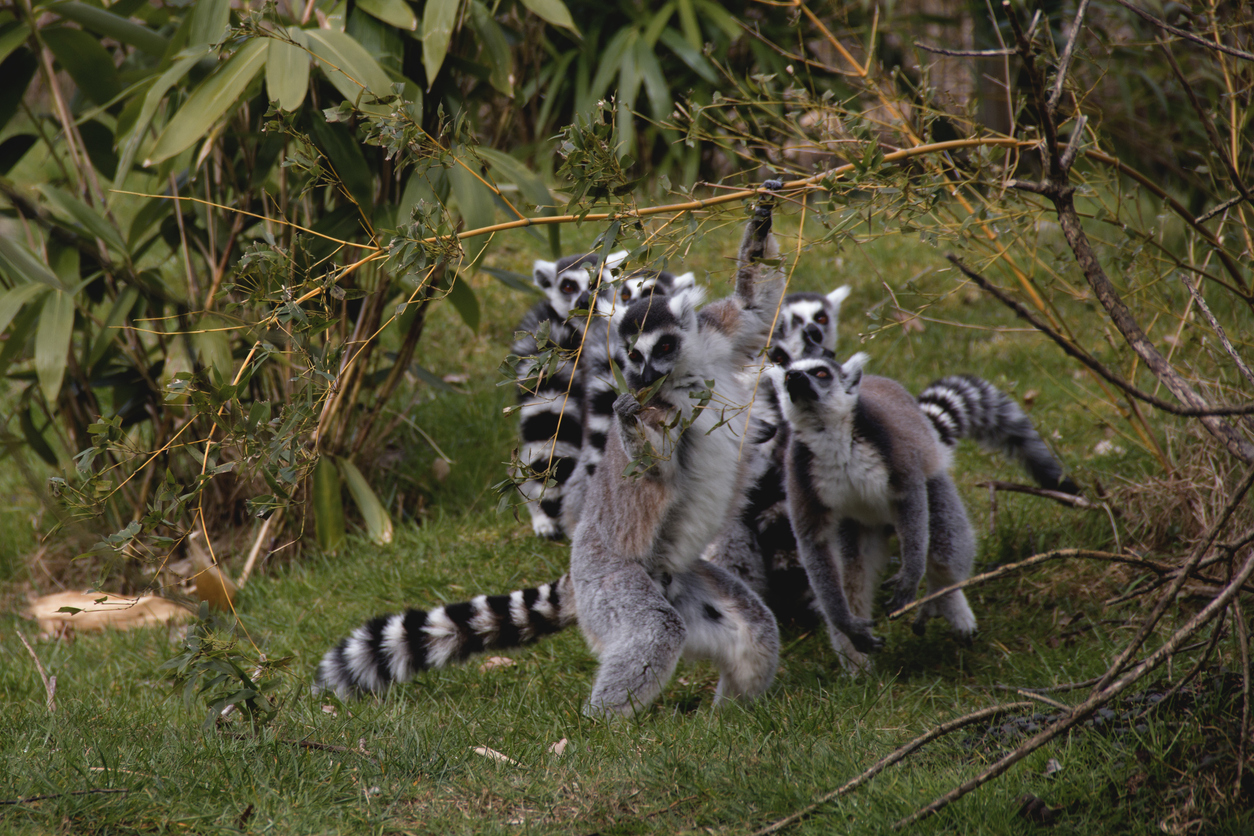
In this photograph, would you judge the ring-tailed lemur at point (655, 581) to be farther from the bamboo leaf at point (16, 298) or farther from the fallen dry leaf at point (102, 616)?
the bamboo leaf at point (16, 298)

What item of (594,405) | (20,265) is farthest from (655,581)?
(20,265)

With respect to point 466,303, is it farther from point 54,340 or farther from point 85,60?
point 85,60

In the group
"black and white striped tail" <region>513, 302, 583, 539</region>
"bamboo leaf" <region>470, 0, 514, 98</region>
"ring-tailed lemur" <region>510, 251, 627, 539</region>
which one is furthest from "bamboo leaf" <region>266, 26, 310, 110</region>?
"black and white striped tail" <region>513, 302, 583, 539</region>

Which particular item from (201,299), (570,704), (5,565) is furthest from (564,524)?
(5,565)

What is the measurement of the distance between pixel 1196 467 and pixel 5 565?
522 centimetres

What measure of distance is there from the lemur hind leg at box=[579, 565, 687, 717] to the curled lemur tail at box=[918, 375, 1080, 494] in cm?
137

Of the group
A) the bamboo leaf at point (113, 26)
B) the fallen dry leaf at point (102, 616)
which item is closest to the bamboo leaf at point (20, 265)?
the bamboo leaf at point (113, 26)

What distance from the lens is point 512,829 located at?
203cm

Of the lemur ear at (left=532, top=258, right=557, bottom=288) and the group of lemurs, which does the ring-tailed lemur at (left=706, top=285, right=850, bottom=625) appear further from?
the lemur ear at (left=532, top=258, right=557, bottom=288)

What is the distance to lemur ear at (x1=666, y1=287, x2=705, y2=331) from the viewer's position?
298 centimetres

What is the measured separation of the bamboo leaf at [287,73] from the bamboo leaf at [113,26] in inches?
32.3

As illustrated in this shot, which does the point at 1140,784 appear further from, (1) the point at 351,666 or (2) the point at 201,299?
(2) the point at 201,299

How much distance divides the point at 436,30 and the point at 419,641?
7.00 ft

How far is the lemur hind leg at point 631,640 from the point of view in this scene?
283cm
